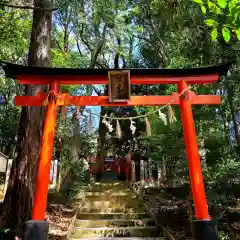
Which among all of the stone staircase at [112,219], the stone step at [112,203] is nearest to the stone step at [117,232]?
the stone staircase at [112,219]

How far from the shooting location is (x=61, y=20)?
15219 millimetres

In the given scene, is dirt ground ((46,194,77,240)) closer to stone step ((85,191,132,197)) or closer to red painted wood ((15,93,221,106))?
stone step ((85,191,132,197))

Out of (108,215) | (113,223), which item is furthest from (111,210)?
(113,223)

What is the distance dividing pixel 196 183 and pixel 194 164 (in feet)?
1.23

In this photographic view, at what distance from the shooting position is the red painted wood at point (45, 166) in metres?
5.29

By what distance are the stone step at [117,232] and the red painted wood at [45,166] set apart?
304 centimetres

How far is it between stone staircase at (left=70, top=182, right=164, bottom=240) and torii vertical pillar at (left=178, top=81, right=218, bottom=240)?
8.58 feet

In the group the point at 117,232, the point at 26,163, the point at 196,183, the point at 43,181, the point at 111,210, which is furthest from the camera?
the point at 111,210

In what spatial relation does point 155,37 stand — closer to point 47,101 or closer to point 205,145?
point 205,145

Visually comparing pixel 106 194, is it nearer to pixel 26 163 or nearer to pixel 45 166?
pixel 26 163

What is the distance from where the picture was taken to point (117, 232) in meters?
8.09

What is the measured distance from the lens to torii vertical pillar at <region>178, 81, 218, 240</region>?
206 inches

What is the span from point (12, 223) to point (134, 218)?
13.8ft

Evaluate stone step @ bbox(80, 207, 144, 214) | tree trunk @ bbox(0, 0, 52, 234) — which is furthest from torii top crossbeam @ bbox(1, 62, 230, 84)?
stone step @ bbox(80, 207, 144, 214)
